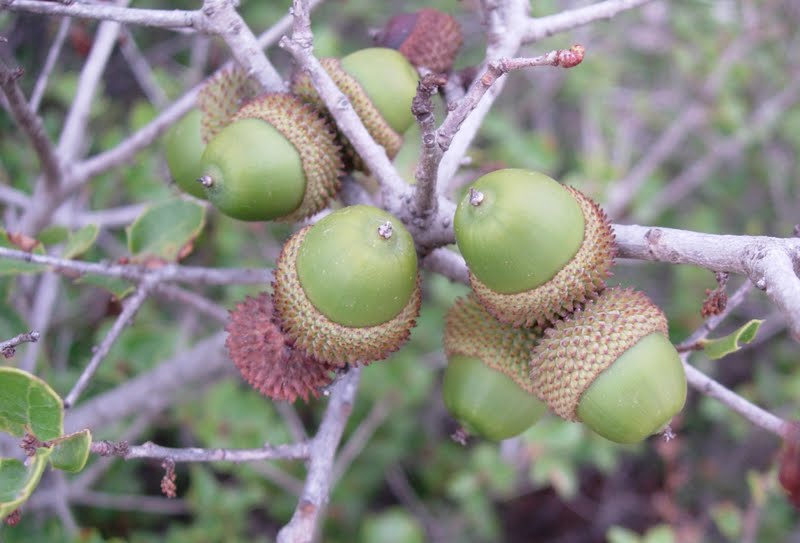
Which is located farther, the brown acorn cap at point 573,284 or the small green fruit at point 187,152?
the small green fruit at point 187,152

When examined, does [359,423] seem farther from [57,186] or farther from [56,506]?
[57,186]

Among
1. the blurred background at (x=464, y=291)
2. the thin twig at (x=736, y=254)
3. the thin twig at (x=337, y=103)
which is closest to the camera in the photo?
the thin twig at (x=736, y=254)

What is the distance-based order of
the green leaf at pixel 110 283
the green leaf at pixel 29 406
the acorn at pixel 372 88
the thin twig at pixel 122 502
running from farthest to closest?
the thin twig at pixel 122 502, the green leaf at pixel 110 283, the acorn at pixel 372 88, the green leaf at pixel 29 406

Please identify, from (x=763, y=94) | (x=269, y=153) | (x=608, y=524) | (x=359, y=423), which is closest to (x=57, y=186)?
(x=269, y=153)

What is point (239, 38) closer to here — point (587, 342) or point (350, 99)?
point (350, 99)

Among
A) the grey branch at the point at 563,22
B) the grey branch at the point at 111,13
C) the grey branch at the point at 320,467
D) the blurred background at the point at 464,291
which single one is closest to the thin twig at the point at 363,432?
the blurred background at the point at 464,291

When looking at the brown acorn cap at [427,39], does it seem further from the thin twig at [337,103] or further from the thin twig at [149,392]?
the thin twig at [149,392]
